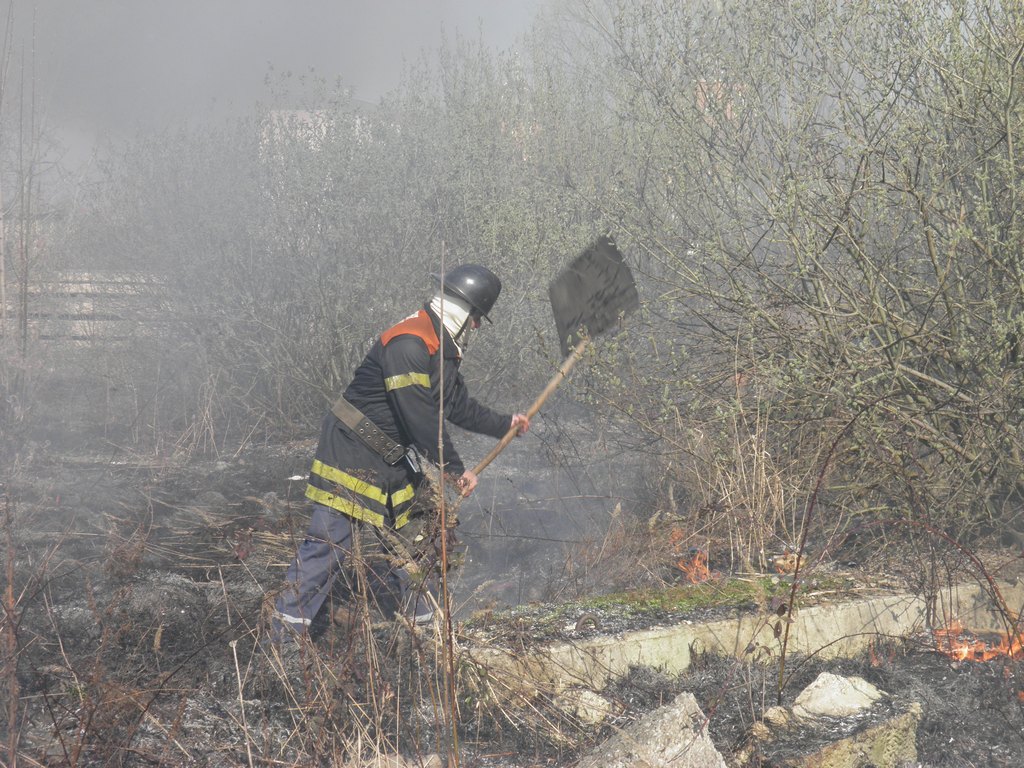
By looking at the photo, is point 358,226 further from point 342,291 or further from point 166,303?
point 166,303

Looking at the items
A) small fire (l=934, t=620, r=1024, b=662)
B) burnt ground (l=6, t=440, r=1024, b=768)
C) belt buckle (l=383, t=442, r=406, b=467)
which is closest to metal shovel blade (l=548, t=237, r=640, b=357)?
belt buckle (l=383, t=442, r=406, b=467)

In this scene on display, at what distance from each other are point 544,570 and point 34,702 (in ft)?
9.85

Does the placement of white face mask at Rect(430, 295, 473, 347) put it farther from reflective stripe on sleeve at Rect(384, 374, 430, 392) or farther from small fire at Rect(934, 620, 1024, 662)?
small fire at Rect(934, 620, 1024, 662)

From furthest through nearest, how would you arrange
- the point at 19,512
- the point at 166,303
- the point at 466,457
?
the point at 166,303
the point at 466,457
the point at 19,512

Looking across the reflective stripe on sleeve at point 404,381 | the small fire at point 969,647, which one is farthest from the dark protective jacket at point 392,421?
the small fire at point 969,647

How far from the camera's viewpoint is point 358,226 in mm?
9148

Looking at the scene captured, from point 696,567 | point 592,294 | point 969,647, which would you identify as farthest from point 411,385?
point 969,647

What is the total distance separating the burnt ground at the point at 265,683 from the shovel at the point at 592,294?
1406mm

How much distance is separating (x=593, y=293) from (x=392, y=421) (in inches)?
55.3

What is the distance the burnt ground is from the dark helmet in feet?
4.01

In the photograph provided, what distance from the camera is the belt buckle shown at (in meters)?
4.29

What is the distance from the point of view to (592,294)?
5.11 meters

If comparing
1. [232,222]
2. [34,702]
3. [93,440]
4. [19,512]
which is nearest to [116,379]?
[93,440]

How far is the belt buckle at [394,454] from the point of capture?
4.29 m
